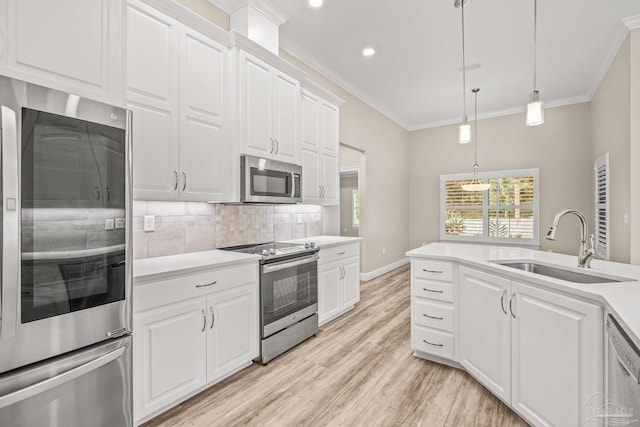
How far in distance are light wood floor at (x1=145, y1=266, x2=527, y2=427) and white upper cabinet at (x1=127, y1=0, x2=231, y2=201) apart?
149 cm

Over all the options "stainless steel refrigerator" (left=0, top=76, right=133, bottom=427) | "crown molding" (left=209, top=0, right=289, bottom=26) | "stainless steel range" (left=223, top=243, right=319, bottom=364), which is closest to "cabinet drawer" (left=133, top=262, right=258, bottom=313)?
"stainless steel range" (left=223, top=243, right=319, bottom=364)

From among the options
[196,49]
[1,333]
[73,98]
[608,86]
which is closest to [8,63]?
[73,98]

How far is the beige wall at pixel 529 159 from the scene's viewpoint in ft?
18.2

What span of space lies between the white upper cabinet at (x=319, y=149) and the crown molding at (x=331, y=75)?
25.0 inches

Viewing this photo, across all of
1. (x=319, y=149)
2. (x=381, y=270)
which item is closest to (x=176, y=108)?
(x=319, y=149)

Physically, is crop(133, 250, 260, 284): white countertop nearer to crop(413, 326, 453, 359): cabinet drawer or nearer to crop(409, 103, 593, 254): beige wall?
crop(413, 326, 453, 359): cabinet drawer

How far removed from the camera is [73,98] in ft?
4.21

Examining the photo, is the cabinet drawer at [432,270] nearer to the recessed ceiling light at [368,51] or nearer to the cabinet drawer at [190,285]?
the cabinet drawer at [190,285]

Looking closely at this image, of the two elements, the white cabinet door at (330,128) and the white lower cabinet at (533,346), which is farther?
the white cabinet door at (330,128)

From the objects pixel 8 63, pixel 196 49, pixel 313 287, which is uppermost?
pixel 196 49

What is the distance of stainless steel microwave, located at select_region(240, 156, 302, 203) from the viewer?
8.87 feet

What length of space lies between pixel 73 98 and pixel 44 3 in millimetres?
425

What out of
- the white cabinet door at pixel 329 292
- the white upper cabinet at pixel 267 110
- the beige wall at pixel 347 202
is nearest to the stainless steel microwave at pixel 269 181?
the white upper cabinet at pixel 267 110

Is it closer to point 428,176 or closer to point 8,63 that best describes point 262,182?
point 8,63
